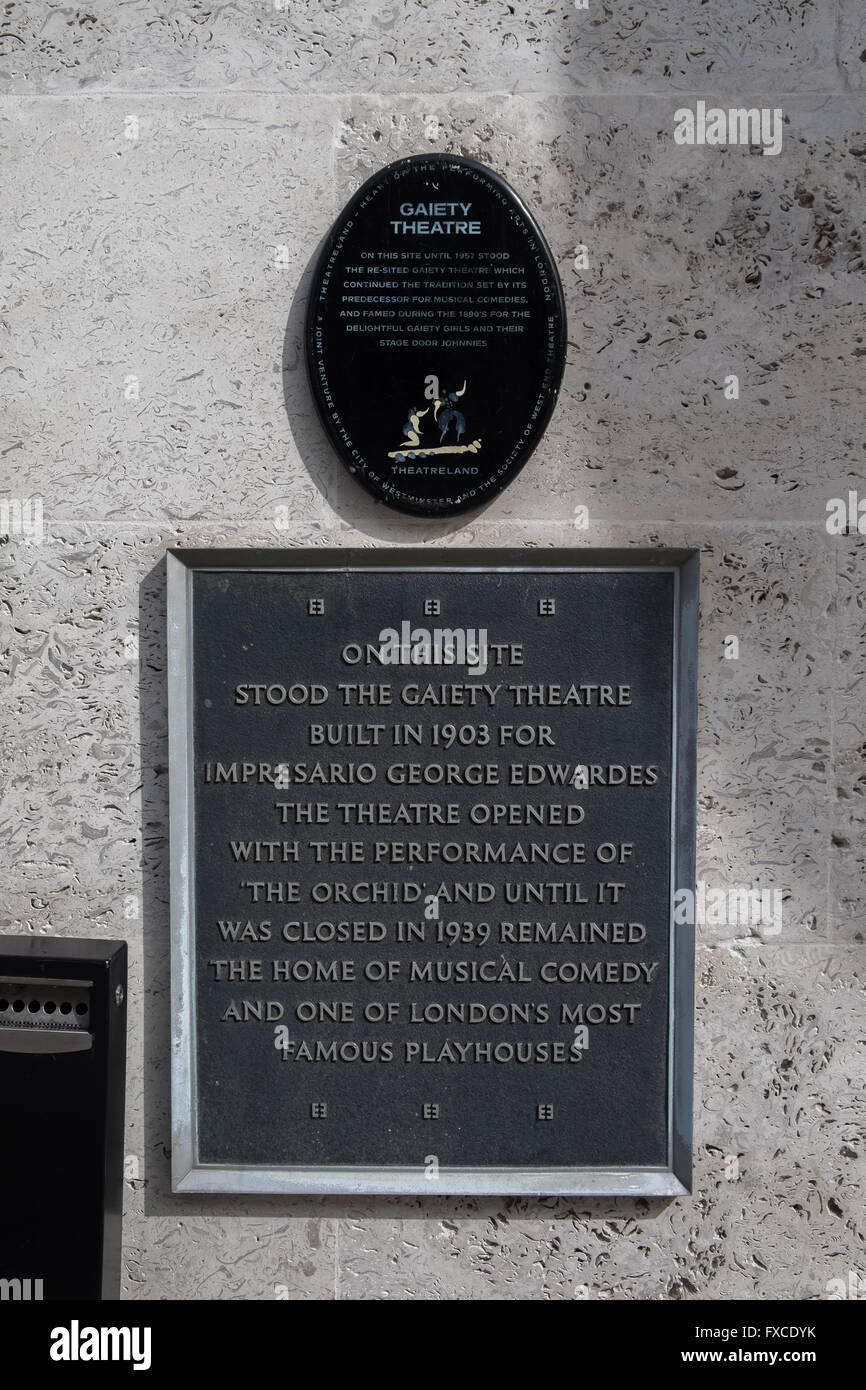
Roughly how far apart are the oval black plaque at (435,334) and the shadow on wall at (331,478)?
66 millimetres

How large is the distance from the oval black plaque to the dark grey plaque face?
1.06 feet

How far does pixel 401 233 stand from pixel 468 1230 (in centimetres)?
331

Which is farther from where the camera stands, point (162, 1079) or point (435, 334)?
point (162, 1079)

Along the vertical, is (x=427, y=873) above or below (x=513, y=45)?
below

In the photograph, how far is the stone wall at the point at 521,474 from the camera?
3.07 meters

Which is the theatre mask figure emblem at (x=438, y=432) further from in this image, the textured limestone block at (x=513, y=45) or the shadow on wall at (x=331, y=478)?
the textured limestone block at (x=513, y=45)

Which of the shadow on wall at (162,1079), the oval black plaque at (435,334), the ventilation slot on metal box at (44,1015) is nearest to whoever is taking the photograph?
the ventilation slot on metal box at (44,1015)

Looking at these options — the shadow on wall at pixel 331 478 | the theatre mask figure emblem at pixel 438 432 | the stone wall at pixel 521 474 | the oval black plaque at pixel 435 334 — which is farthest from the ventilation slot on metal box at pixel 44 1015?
the theatre mask figure emblem at pixel 438 432

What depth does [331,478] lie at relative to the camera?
3139 mm

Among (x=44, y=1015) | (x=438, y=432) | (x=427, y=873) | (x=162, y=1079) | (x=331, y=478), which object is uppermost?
(x=438, y=432)

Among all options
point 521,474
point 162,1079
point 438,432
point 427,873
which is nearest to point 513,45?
point 438,432

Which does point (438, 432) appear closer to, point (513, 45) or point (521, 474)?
point (521, 474)

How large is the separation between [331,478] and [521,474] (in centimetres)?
63

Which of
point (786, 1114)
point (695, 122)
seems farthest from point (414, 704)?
point (695, 122)
